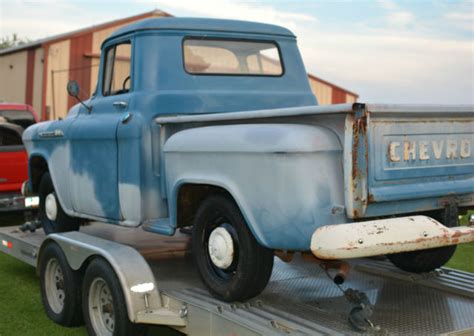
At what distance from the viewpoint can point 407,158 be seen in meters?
3.49

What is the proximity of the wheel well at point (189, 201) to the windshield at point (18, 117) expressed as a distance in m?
6.31

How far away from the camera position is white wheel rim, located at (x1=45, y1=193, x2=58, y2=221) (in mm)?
5945

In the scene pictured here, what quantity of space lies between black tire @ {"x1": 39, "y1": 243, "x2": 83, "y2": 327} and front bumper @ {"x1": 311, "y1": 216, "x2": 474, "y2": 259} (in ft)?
7.40

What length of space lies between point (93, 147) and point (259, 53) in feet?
4.96

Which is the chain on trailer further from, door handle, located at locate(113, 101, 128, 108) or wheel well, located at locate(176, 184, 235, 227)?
door handle, located at locate(113, 101, 128, 108)

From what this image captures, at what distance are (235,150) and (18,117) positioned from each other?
23.6ft

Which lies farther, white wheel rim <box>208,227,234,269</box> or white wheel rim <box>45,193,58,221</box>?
white wheel rim <box>45,193,58,221</box>

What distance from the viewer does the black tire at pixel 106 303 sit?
4000 millimetres

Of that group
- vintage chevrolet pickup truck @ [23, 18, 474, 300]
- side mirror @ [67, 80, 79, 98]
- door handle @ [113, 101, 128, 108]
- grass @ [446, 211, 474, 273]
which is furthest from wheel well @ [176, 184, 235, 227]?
grass @ [446, 211, 474, 273]

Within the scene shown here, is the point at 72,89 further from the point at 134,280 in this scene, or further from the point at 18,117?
the point at 18,117

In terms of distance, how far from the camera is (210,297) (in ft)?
12.8

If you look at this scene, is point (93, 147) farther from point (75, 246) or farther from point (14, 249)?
point (14, 249)

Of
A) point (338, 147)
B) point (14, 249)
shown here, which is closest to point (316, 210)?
point (338, 147)

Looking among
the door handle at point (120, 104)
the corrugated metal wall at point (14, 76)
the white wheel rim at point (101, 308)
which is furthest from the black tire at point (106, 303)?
the corrugated metal wall at point (14, 76)
